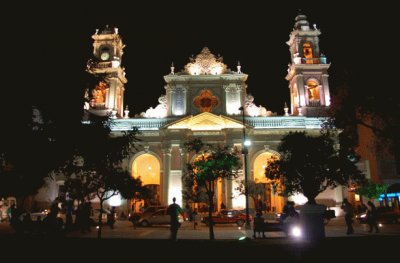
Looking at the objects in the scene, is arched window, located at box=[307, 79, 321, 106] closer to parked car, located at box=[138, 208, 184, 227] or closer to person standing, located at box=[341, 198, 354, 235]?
parked car, located at box=[138, 208, 184, 227]

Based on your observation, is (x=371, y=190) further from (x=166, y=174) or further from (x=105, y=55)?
(x=105, y=55)

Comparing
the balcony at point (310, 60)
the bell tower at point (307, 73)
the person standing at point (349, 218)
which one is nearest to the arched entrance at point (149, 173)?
the bell tower at point (307, 73)

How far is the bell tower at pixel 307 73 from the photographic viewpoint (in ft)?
144

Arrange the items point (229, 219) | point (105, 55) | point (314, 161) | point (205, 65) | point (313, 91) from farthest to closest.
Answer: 1. point (105, 55)
2. point (313, 91)
3. point (205, 65)
4. point (229, 219)
5. point (314, 161)

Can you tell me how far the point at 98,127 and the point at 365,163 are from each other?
3665 centimetres

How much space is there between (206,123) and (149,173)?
10.5m

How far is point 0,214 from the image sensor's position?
34031 mm

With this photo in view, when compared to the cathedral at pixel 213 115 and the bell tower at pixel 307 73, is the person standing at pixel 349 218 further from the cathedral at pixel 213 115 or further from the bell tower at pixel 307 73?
the bell tower at pixel 307 73

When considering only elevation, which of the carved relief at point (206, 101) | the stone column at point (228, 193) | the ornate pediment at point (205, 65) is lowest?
the stone column at point (228, 193)

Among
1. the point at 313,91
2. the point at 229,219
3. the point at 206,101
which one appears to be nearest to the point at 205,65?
the point at 206,101

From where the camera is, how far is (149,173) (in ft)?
154

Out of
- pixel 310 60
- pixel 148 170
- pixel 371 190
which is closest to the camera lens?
pixel 371 190

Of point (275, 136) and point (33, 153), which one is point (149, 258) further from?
point (275, 136)

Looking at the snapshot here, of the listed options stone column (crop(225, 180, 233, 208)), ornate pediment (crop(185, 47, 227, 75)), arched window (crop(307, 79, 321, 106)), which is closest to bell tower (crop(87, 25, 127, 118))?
ornate pediment (crop(185, 47, 227, 75))
